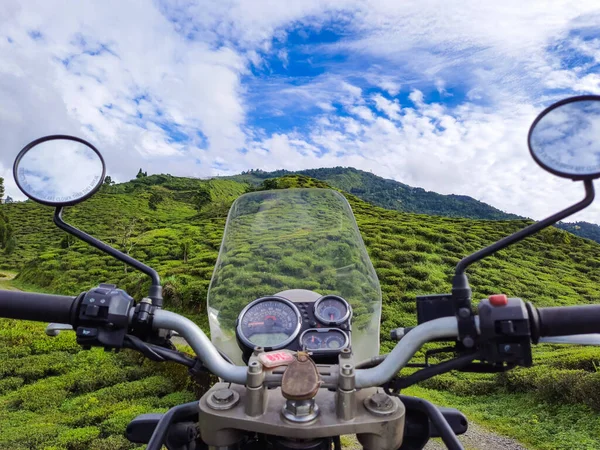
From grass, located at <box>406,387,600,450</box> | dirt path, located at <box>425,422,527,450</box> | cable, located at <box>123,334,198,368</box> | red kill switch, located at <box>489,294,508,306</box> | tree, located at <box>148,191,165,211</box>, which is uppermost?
tree, located at <box>148,191,165,211</box>

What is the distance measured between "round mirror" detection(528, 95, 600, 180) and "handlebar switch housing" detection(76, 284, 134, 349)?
1.17m

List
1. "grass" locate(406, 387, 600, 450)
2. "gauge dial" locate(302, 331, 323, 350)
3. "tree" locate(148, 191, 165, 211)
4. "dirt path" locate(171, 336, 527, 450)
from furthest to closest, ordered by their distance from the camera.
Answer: "tree" locate(148, 191, 165, 211) < "grass" locate(406, 387, 600, 450) < "dirt path" locate(171, 336, 527, 450) < "gauge dial" locate(302, 331, 323, 350)

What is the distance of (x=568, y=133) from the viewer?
3.67 feet

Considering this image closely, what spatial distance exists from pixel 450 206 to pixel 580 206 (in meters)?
73.0

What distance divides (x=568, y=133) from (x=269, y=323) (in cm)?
110

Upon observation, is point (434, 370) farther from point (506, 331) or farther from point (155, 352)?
point (155, 352)

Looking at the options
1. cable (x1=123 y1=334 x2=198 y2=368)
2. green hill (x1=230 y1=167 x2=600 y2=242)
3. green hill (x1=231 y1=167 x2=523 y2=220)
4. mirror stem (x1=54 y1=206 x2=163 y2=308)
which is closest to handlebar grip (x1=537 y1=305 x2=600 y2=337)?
cable (x1=123 y1=334 x2=198 y2=368)

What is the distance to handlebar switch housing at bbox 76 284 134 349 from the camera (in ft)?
3.80

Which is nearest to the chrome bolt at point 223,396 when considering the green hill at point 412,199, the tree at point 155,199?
the tree at point 155,199

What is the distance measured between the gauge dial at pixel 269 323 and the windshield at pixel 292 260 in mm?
162

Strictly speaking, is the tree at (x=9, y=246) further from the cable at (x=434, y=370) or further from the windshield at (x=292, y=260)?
the cable at (x=434, y=370)

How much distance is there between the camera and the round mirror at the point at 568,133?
109cm

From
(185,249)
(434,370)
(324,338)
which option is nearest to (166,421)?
(324,338)

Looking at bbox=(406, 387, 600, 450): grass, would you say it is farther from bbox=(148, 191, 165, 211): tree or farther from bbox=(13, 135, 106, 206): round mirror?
bbox=(148, 191, 165, 211): tree
